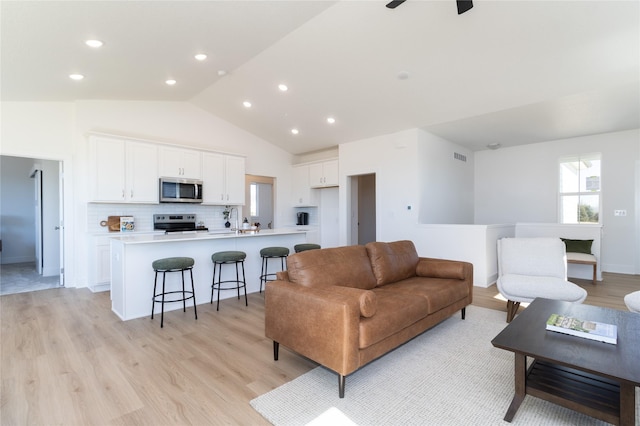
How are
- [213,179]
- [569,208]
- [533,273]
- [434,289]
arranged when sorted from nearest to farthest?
[434,289] < [533,273] < [213,179] < [569,208]

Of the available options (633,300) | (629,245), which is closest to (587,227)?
(629,245)

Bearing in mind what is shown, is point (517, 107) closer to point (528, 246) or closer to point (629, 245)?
point (528, 246)

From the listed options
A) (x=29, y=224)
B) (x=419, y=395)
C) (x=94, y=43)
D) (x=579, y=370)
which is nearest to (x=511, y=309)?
(x=579, y=370)

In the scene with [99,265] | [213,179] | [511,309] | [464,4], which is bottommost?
[511,309]

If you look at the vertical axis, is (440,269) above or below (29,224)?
below

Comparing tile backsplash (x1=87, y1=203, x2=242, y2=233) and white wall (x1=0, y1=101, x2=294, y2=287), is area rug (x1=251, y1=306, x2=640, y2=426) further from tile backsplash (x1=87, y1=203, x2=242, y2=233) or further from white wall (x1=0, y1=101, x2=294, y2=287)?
white wall (x1=0, y1=101, x2=294, y2=287)

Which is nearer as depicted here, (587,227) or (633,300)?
(633,300)

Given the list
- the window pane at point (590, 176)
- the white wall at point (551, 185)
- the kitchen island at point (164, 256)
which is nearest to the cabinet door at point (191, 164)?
the kitchen island at point (164, 256)

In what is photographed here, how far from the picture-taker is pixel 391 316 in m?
2.31

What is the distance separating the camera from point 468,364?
2.49 m

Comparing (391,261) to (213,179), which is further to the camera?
(213,179)

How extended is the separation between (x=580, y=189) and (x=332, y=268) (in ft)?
21.5

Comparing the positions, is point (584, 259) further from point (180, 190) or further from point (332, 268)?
point (180, 190)

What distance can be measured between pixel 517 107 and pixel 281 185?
524cm
